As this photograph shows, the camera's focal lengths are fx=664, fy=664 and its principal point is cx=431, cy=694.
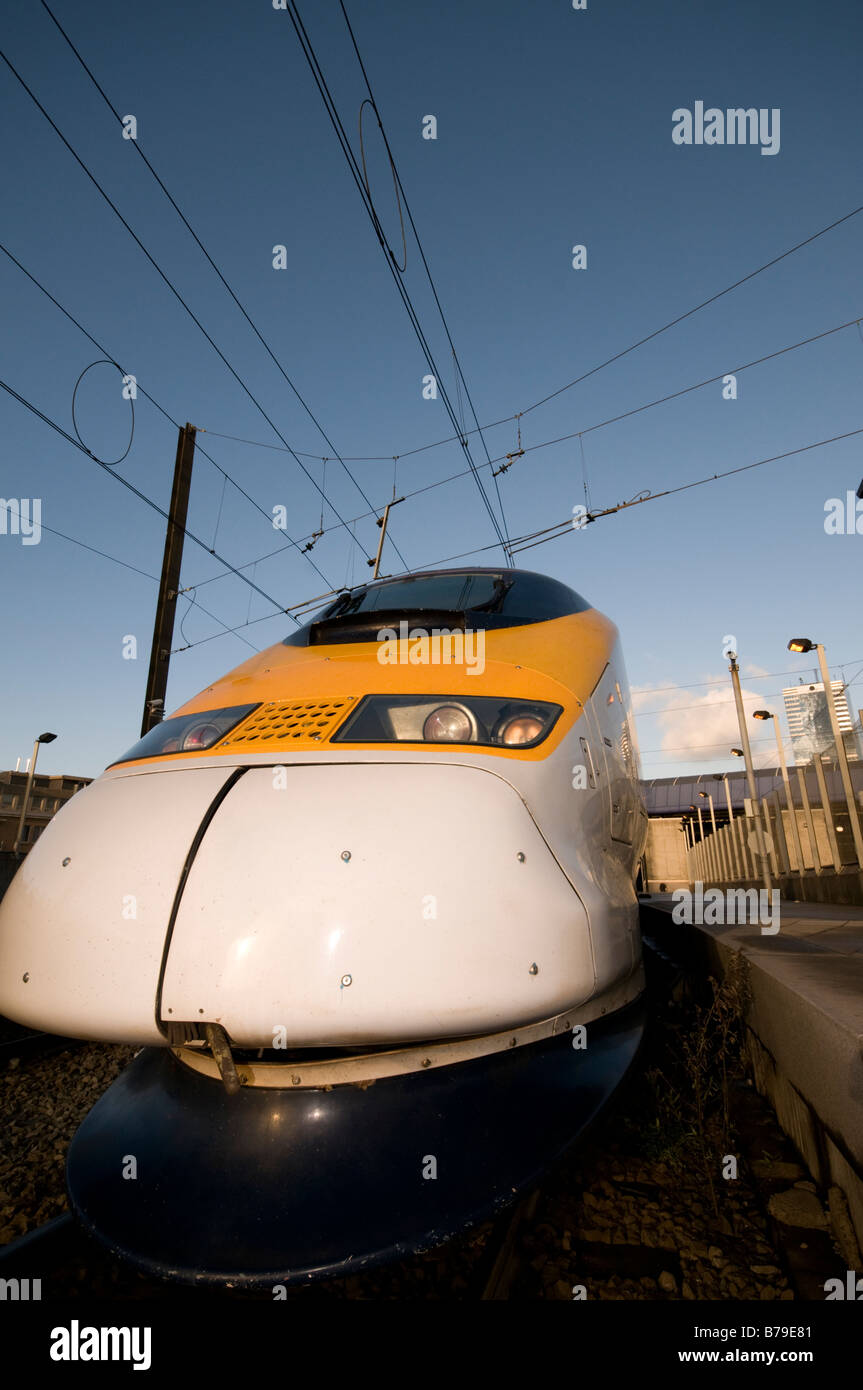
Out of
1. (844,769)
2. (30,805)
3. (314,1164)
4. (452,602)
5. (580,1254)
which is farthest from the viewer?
(30,805)

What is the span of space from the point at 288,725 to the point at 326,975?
791 millimetres

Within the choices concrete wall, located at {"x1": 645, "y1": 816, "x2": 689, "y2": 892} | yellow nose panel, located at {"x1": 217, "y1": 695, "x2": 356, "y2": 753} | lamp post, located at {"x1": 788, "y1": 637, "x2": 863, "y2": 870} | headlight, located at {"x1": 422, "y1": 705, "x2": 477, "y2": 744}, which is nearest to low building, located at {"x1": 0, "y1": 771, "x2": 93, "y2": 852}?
lamp post, located at {"x1": 788, "y1": 637, "x2": 863, "y2": 870}

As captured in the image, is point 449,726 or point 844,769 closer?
point 449,726

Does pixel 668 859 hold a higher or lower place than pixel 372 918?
lower

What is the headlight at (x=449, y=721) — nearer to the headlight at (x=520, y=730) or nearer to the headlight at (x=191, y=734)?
the headlight at (x=520, y=730)

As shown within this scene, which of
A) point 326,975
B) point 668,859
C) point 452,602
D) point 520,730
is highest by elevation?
point 452,602

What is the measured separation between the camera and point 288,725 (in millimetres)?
1917

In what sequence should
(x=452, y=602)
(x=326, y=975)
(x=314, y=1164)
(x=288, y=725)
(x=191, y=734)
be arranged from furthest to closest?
(x=452, y=602) < (x=191, y=734) < (x=288, y=725) < (x=314, y=1164) < (x=326, y=975)

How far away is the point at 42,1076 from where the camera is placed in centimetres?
421

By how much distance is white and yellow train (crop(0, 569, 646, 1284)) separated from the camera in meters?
1.33

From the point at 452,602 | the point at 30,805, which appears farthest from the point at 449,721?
the point at 30,805

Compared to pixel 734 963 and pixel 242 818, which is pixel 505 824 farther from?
pixel 734 963

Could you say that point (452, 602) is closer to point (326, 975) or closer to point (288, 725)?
point (288, 725)

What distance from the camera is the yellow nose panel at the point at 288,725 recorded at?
181 centimetres
